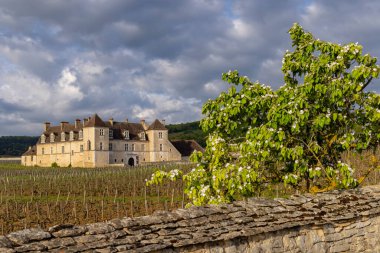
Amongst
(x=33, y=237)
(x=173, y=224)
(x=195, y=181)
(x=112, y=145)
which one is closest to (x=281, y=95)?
(x=195, y=181)

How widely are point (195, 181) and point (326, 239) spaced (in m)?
3.37

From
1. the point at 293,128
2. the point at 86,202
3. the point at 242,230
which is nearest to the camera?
the point at 242,230

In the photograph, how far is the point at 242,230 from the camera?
6859 mm

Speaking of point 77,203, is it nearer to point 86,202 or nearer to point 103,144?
point 86,202

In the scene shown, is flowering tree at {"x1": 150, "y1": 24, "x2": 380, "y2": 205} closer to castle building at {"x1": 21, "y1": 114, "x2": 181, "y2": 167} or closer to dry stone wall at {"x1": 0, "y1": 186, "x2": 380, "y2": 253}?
dry stone wall at {"x1": 0, "y1": 186, "x2": 380, "y2": 253}

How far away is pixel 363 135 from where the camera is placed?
9820mm

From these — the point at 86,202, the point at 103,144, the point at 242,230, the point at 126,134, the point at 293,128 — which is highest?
the point at 126,134

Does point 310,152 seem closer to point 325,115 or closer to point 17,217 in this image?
point 325,115

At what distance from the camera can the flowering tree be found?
29.2ft

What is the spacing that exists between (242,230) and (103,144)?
8261 centimetres

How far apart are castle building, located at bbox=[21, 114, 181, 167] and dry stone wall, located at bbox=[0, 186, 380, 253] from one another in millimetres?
80097

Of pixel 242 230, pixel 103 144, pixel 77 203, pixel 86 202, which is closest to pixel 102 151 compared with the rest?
pixel 103 144

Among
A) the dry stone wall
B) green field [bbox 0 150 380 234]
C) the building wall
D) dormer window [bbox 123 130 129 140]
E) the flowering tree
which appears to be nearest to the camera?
the dry stone wall

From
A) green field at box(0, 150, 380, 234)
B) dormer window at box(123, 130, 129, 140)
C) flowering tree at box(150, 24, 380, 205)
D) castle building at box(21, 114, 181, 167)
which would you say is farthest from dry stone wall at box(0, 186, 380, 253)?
dormer window at box(123, 130, 129, 140)
